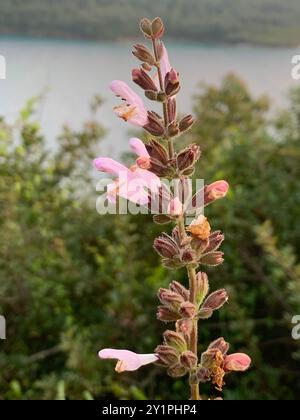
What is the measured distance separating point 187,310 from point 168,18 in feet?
7.11

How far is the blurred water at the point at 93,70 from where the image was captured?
2.12 m

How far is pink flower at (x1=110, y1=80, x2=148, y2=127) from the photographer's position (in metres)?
0.46

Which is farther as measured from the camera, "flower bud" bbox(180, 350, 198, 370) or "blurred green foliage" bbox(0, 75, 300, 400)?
"blurred green foliage" bbox(0, 75, 300, 400)

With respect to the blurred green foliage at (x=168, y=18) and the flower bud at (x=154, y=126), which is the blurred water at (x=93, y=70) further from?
the flower bud at (x=154, y=126)

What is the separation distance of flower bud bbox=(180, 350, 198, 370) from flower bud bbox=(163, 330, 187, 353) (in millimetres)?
14

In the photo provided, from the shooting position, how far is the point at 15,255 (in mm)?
1204

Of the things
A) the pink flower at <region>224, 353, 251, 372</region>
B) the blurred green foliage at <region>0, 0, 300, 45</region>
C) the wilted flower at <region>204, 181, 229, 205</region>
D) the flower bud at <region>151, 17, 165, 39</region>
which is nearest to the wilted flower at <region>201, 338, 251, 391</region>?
the pink flower at <region>224, 353, 251, 372</region>

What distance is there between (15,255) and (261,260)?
Answer: 446 mm

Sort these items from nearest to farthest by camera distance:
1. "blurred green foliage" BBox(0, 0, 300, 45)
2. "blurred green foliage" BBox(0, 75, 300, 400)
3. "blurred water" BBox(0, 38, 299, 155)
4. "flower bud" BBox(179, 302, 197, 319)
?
"flower bud" BBox(179, 302, 197, 319) < "blurred green foliage" BBox(0, 75, 300, 400) < "blurred water" BBox(0, 38, 299, 155) < "blurred green foliage" BBox(0, 0, 300, 45)

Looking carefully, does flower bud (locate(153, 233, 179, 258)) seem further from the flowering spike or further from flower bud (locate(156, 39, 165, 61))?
flower bud (locate(156, 39, 165, 61))

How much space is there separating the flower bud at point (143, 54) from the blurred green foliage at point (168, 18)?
1.84 m

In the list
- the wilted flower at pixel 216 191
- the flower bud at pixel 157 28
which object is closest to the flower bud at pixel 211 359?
the wilted flower at pixel 216 191

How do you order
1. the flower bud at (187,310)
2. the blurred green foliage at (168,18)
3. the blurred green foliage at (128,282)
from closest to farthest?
1. the flower bud at (187,310)
2. the blurred green foliage at (128,282)
3. the blurred green foliage at (168,18)
